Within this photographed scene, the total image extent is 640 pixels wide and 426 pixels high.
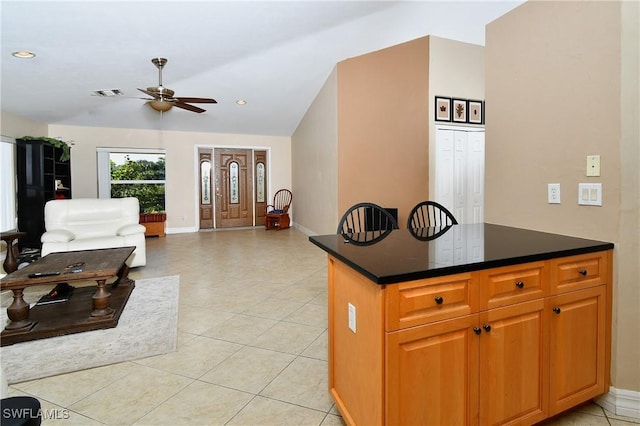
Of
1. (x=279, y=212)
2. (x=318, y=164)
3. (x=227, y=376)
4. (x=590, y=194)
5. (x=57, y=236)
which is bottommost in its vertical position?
(x=227, y=376)

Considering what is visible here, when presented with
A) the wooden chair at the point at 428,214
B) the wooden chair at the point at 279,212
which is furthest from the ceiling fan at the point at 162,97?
the wooden chair at the point at 279,212

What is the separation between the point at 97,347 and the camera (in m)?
2.40

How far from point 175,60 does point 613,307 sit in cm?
504

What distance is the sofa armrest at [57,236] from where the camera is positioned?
3.99m

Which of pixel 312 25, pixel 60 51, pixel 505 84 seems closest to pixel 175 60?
pixel 60 51

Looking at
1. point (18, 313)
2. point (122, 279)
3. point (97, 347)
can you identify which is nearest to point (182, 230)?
point (122, 279)

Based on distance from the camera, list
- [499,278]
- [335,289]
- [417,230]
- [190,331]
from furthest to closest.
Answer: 1. [190,331]
2. [417,230]
3. [335,289]
4. [499,278]

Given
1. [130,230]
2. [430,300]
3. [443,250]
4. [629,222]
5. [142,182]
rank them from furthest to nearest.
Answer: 1. [142,182]
2. [130,230]
3. [629,222]
4. [443,250]
5. [430,300]

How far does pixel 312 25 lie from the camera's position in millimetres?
4180

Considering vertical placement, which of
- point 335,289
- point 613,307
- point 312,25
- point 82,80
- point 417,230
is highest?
point 312,25

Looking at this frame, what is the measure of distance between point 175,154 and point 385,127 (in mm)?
5052

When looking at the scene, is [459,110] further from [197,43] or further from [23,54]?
[23,54]

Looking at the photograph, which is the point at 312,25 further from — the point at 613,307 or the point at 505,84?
the point at 613,307

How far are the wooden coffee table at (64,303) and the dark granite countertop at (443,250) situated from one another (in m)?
2.16
